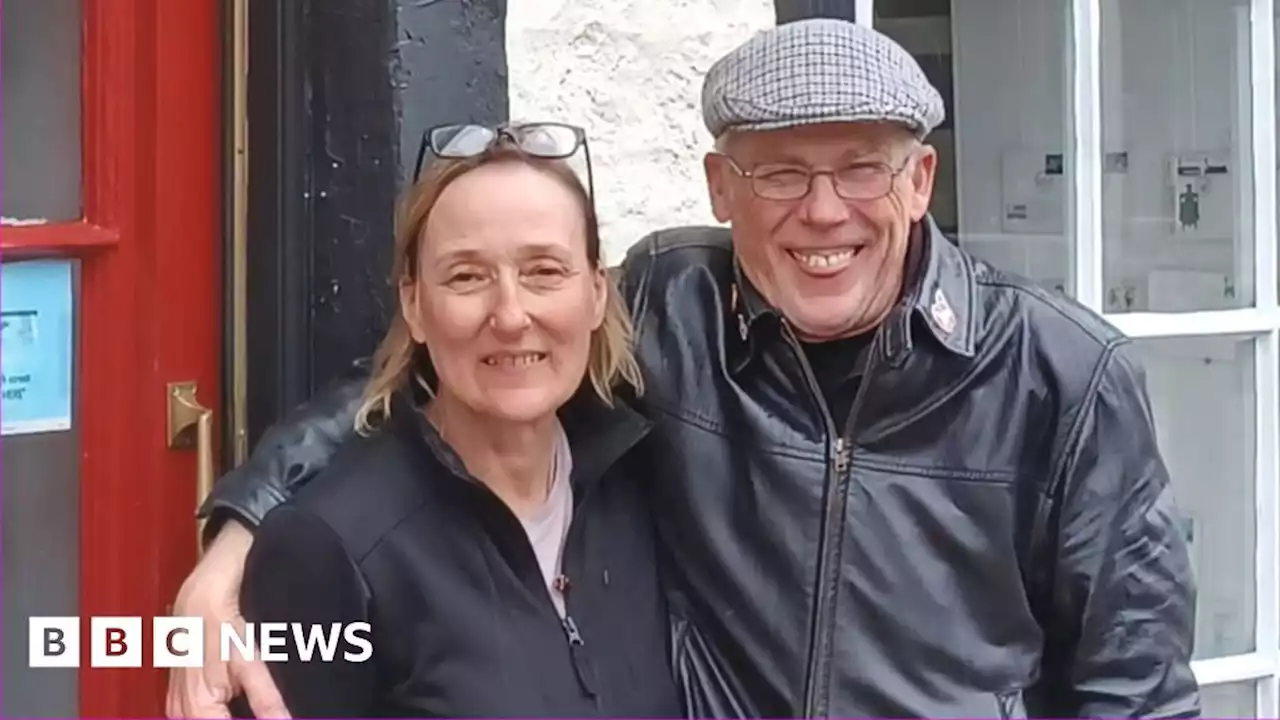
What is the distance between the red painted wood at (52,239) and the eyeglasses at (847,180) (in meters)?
0.92

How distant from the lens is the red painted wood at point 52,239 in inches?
88.9

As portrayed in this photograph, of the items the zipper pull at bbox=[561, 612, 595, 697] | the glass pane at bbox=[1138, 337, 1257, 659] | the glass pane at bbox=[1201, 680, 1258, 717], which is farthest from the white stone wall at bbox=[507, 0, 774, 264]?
the glass pane at bbox=[1201, 680, 1258, 717]

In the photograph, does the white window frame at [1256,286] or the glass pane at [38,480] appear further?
the white window frame at [1256,286]

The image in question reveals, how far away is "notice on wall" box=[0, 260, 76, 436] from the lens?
228 cm

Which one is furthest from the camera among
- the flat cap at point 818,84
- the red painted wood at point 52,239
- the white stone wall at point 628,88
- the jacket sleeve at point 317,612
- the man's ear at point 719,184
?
the white stone wall at point 628,88

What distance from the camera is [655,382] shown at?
2.01 m

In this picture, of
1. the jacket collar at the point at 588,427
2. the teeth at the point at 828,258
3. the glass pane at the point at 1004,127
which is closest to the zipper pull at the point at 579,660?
the jacket collar at the point at 588,427

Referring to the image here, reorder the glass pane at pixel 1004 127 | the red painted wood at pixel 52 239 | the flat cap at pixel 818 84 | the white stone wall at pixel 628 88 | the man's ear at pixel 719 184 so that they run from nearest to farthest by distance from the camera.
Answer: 1. the flat cap at pixel 818 84
2. the man's ear at pixel 719 184
3. the red painted wood at pixel 52 239
4. the white stone wall at pixel 628 88
5. the glass pane at pixel 1004 127

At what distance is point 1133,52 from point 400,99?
1225mm

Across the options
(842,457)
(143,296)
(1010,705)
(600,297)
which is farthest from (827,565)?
(143,296)

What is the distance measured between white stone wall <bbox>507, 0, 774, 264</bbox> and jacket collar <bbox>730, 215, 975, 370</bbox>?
1.51 feet

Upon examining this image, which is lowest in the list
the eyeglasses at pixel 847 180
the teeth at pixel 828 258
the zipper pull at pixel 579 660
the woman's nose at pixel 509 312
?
the zipper pull at pixel 579 660

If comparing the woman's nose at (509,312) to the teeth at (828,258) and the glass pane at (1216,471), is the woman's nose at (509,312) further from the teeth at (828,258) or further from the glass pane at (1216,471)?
the glass pane at (1216,471)

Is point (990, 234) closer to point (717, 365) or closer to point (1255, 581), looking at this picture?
point (1255, 581)
